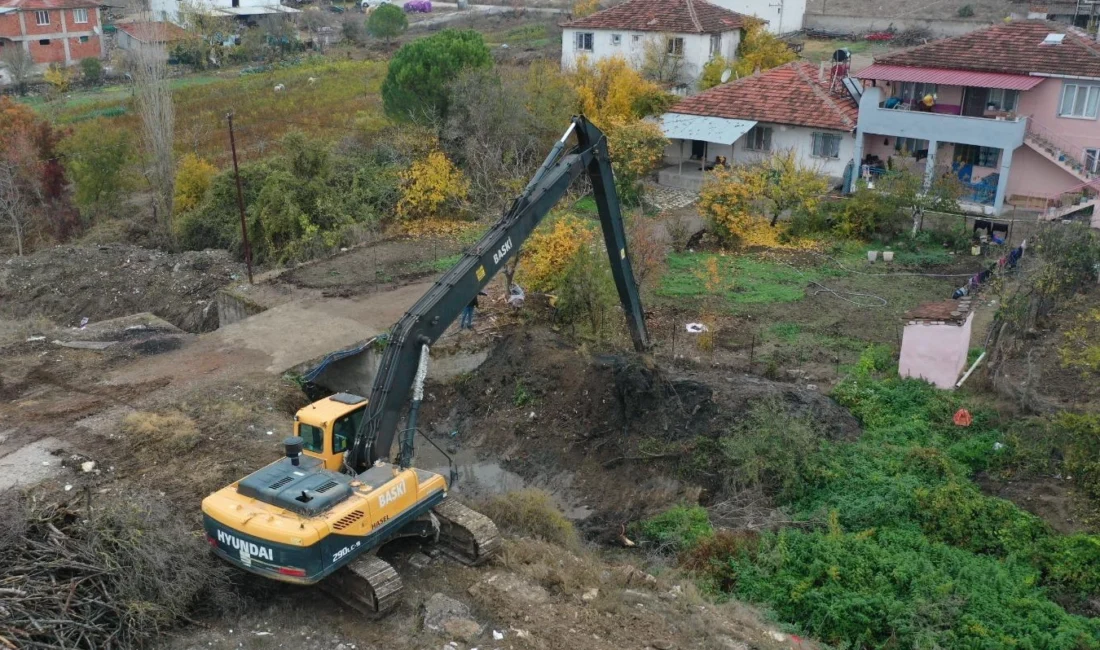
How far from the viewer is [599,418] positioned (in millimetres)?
17266

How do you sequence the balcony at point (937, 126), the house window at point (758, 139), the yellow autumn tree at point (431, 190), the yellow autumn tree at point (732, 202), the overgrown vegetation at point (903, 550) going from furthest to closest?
the house window at point (758, 139) → the yellow autumn tree at point (431, 190) → the balcony at point (937, 126) → the yellow autumn tree at point (732, 202) → the overgrown vegetation at point (903, 550)

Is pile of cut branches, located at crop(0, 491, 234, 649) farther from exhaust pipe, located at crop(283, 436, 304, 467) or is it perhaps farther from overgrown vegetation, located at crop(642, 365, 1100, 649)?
overgrown vegetation, located at crop(642, 365, 1100, 649)

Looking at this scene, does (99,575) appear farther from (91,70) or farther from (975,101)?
(91,70)

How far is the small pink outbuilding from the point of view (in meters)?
17.5

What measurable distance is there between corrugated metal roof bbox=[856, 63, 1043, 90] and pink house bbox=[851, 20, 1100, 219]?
3 centimetres

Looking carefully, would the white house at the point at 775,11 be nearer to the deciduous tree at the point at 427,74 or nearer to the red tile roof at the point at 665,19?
the red tile roof at the point at 665,19

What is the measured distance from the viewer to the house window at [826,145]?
30.6m

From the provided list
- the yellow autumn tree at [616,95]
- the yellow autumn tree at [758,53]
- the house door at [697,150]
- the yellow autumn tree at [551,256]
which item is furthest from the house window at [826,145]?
the yellow autumn tree at [551,256]

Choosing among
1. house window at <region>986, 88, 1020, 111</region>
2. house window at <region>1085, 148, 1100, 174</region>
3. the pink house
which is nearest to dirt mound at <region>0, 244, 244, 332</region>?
the pink house

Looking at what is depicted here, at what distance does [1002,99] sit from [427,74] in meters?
17.4

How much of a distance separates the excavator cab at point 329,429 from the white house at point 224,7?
58595 mm

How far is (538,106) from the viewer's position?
31312mm

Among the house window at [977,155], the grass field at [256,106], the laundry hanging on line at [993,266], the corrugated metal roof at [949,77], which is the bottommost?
the laundry hanging on line at [993,266]

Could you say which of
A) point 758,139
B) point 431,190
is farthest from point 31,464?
point 758,139
